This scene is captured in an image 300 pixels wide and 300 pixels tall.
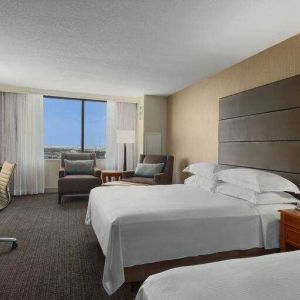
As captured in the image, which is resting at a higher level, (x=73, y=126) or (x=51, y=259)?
(x=73, y=126)

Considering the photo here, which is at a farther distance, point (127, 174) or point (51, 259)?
point (127, 174)

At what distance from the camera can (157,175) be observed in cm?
468

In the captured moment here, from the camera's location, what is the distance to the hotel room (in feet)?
6.32

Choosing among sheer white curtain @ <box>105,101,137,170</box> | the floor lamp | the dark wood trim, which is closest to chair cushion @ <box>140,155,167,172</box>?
the floor lamp

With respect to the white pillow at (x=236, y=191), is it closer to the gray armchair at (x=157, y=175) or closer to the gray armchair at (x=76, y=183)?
the gray armchair at (x=157, y=175)

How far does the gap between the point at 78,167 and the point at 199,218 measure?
377 centimetres

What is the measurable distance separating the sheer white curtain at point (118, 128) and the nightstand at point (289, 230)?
450cm

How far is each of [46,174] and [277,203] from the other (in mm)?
5021

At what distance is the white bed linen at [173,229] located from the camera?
6.31 feet

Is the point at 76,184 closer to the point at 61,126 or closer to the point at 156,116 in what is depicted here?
the point at 61,126

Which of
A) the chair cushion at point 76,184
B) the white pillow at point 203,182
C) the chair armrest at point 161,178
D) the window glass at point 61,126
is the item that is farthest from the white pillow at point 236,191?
the window glass at point 61,126

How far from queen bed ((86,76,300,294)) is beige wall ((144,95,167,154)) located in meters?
3.04

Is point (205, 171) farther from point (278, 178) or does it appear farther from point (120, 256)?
point (120, 256)

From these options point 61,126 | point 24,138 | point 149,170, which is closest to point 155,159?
point 149,170
